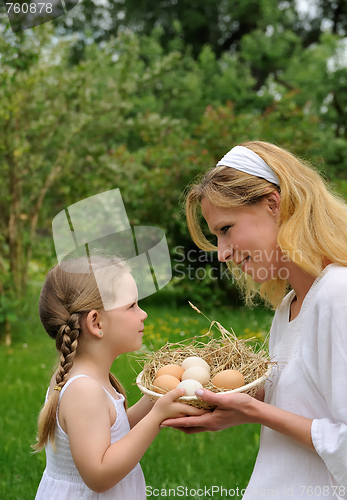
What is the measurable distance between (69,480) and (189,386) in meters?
0.52

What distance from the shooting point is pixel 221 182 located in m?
1.79

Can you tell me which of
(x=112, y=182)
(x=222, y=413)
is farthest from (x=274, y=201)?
(x=112, y=182)

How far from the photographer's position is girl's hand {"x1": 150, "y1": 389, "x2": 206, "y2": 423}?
152 cm

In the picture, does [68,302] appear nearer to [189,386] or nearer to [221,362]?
[189,386]

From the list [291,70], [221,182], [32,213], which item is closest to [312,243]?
[221,182]

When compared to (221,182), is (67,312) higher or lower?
lower

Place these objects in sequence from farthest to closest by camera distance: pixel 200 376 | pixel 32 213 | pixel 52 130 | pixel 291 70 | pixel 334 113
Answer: pixel 291 70
pixel 334 113
pixel 52 130
pixel 32 213
pixel 200 376

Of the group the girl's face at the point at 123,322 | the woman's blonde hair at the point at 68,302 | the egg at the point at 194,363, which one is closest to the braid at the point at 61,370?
the woman's blonde hair at the point at 68,302

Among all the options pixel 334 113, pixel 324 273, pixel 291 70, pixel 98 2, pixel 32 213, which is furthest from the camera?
pixel 98 2

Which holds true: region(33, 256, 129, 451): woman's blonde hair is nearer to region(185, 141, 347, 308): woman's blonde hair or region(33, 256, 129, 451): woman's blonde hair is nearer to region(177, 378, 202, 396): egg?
region(177, 378, 202, 396): egg

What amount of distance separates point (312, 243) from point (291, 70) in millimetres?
13086

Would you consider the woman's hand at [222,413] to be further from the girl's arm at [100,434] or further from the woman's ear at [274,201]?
the woman's ear at [274,201]

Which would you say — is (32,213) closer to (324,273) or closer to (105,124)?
(105,124)

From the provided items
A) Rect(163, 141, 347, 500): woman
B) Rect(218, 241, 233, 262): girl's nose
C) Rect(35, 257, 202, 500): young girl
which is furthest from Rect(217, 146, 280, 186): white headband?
Rect(35, 257, 202, 500): young girl
